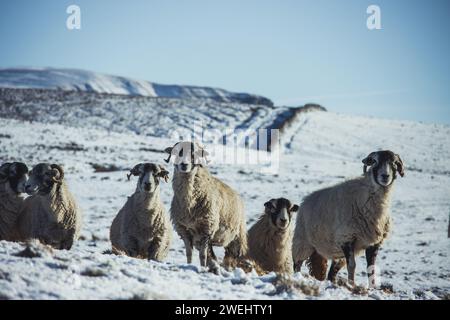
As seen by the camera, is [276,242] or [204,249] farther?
[276,242]

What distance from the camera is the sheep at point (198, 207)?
10.0 m

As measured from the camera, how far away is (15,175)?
10.4 m

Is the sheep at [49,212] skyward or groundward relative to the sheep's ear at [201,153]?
groundward

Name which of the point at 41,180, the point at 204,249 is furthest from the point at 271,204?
the point at 41,180

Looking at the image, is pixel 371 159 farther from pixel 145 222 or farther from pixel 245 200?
pixel 245 200

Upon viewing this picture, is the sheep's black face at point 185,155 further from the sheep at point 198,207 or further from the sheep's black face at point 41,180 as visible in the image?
the sheep's black face at point 41,180

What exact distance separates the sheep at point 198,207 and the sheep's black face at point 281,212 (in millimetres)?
859

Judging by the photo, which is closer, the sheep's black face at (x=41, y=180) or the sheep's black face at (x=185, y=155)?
the sheep's black face at (x=41, y=180)

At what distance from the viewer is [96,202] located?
26.5 meters

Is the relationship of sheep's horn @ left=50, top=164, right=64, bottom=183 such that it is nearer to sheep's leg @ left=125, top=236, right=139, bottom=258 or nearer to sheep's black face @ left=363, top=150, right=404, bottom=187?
sheep's leg @ left=125, top=236, right=139, bottom=258

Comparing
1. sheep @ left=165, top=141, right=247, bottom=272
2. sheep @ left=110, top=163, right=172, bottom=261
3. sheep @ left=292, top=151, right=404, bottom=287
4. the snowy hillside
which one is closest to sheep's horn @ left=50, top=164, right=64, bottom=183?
sheep @ left=110, top=163, right=172, bottom=261

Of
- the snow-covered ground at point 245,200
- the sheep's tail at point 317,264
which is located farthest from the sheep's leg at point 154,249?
the sheep's tail at point 317,264

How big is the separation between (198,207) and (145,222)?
105 cm
